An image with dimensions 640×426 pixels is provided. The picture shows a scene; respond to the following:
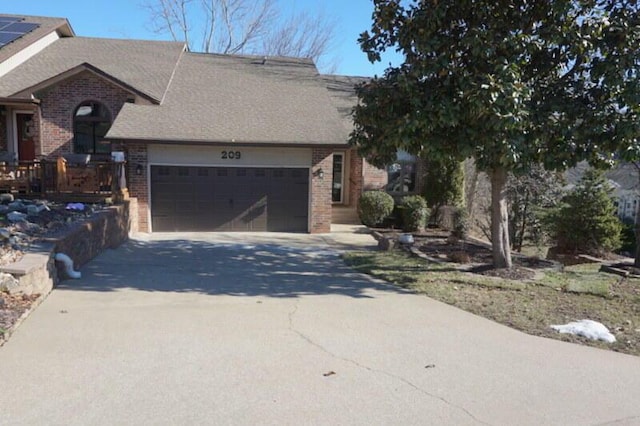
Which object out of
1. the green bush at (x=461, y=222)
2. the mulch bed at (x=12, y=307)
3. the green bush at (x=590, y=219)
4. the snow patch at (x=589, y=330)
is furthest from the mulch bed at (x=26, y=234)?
the green bush at (x=590, y=219)

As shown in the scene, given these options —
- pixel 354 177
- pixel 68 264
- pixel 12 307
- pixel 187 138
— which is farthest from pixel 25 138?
pixel 12 307

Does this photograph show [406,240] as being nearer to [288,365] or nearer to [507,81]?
[507,81]

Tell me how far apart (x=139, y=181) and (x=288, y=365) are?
36.5 ft

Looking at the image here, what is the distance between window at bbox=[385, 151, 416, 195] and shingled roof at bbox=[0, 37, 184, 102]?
8.27 metres

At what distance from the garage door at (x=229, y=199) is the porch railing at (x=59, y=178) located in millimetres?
1300

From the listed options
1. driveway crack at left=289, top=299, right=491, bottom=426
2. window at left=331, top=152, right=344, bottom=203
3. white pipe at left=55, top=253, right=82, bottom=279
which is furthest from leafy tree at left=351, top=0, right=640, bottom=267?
window at left=331, top=152, right=344, bottom=203

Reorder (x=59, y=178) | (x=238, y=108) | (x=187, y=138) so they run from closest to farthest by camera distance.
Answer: (x=59, y=178)
(x=187, y=138)
(x=238, y=108)

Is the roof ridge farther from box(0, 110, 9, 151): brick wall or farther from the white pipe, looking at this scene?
the white pipe

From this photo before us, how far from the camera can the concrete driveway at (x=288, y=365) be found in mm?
3805

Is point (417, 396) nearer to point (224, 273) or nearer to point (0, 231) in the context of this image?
point (224, 273)

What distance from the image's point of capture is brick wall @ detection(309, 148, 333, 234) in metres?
15.2

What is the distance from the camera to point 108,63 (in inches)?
687

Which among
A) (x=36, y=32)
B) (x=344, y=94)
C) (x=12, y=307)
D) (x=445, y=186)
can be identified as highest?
(x=36, y=32)

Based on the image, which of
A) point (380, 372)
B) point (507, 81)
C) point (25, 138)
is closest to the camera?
point (380, 372)
